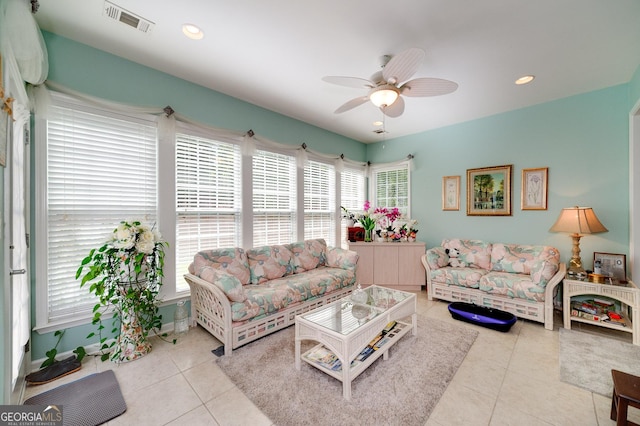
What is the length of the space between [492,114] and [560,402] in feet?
12.1

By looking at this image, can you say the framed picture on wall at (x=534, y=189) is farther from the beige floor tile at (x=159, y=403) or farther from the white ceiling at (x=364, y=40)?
the beige floor tile at (x=159, y=403)

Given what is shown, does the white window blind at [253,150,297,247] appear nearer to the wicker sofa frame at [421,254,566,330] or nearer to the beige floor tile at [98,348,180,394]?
the beige floor tile at [98,348,180,394]

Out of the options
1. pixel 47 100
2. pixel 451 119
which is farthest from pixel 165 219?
pixel 451 119

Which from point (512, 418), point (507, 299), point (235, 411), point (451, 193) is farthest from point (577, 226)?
point (235, 411)

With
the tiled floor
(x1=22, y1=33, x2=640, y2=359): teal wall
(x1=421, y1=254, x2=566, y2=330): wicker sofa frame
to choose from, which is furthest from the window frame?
the tiled floor

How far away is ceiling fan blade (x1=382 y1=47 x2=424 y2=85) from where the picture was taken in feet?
5.93

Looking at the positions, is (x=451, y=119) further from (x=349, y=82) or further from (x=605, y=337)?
(x=605, y=337)

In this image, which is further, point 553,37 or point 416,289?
point 416,289

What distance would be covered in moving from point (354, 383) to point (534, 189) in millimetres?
3671

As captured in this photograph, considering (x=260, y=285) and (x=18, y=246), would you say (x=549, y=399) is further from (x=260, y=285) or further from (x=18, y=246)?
(x=18, y=246)

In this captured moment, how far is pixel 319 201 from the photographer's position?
4.59 meters

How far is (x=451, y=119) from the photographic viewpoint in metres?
4.11

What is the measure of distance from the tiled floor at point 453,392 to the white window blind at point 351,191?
297cm

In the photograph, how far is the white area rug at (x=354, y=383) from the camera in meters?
1.64
